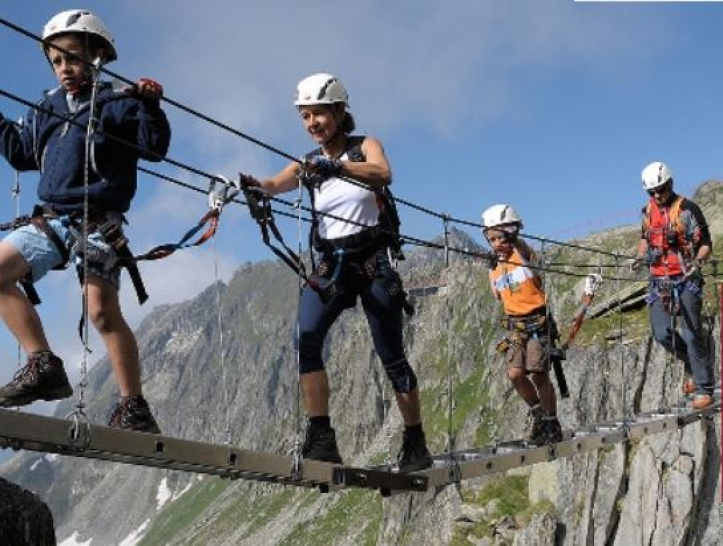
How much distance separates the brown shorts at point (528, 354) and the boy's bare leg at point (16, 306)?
8.80 metres

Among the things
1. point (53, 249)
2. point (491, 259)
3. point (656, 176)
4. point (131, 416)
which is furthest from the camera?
point (656, 176)

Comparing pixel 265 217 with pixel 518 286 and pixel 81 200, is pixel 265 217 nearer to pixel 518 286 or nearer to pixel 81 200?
pixel 81 200

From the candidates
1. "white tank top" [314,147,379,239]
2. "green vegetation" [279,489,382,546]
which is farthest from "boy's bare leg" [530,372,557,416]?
"green vegetation" [279,489,382,546]

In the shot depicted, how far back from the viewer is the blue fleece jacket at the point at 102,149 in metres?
6.29

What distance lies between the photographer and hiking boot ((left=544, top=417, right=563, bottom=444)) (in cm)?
1360

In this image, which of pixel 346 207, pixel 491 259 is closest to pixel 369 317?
pixel 346 207

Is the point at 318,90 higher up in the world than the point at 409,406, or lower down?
higher up

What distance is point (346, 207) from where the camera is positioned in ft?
27.8

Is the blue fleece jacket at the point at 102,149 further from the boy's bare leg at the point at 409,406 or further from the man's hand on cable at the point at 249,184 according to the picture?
the boy's bare leg at the point at 409,406

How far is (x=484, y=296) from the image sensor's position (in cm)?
17812

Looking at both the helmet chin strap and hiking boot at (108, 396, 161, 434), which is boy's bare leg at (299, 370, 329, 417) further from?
the helmet chin strap

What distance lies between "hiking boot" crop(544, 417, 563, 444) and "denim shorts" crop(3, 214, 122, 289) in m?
9.27

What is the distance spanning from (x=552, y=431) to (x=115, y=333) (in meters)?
9.19

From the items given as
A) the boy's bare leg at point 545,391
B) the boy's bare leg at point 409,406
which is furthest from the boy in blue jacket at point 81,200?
the boy's bare leg at point 545,391
